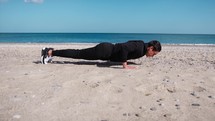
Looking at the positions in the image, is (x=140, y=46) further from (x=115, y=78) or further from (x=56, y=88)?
(x=56, y=88)

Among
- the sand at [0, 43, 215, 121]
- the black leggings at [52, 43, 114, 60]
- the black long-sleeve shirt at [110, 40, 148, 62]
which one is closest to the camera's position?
the sand at [0, 43, 215, 121]

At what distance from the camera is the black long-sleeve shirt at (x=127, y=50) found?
22.9 feet

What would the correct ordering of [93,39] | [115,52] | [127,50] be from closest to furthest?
[127,50] → [115,52] → [93,39]

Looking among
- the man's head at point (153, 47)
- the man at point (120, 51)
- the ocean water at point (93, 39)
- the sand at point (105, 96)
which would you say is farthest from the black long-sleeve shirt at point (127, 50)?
the ocean water at point (93, 39)

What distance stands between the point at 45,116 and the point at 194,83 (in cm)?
304

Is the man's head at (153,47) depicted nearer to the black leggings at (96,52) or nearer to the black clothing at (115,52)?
the black clothing at (115,52)

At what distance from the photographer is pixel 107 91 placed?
4.49 m

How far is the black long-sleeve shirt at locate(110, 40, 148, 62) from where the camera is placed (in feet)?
22.9

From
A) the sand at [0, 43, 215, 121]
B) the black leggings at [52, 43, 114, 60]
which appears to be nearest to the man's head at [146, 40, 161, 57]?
the black leggings at [52, 43, 114, 60]

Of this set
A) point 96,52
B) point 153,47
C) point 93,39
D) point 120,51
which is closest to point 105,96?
point 120,51

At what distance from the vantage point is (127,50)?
7016 mm

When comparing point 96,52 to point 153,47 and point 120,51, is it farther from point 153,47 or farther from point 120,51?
point 153,47

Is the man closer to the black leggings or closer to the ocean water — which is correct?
the black leggings

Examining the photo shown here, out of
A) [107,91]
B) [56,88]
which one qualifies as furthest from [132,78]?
[56,88]
